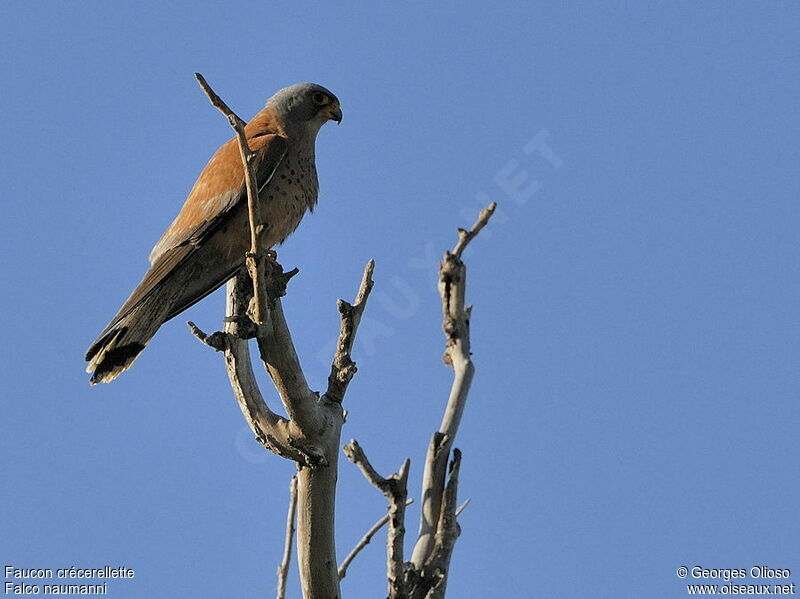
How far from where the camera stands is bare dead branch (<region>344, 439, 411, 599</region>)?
2598 millimetres

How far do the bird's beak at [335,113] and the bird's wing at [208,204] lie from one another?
0.49m

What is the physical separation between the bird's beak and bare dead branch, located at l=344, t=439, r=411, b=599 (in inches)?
114

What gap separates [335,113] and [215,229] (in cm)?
120

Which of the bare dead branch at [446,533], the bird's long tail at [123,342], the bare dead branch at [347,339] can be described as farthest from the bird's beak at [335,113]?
the bare dead branch at [446,533]

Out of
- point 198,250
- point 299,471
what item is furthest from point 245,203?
point 299,471

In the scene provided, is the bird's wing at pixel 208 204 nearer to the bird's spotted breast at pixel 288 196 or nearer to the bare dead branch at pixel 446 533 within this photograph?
the bird's spotted breast at pixel 288 196

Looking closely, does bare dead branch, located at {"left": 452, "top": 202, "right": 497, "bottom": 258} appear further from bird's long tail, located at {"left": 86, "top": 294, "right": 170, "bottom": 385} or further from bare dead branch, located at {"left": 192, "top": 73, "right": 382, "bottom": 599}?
bird's long tail, located at {"left": 86, "top": 294, "right": 170, "bottom": 385}

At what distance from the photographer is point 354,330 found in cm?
333

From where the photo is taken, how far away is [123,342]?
4066 millimetres

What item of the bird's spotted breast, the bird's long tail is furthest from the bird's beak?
the bird's long tail

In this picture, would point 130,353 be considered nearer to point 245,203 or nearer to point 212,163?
point 245,203

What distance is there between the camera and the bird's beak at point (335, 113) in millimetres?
5242

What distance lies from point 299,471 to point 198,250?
1539 millimetres

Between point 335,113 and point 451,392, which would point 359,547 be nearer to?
point 451,392
